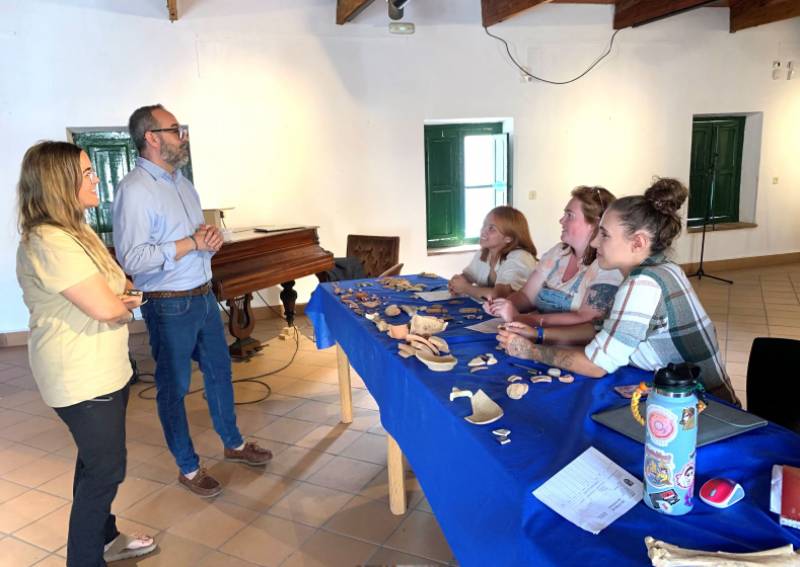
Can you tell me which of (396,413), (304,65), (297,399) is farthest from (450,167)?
(396,413)

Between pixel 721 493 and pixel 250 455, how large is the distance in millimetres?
2267

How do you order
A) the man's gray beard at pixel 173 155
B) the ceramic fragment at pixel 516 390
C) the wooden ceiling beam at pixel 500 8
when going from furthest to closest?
the wooden ceiling beam at pixel 500 8 → the man's gray beard at pixel 173 155 → the ceramic fragment at pixel 516 390

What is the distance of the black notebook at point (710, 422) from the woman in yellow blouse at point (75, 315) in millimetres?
1418

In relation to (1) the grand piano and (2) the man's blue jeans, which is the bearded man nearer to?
(2) the man's blue jeans

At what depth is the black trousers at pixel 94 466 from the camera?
1.70 metres

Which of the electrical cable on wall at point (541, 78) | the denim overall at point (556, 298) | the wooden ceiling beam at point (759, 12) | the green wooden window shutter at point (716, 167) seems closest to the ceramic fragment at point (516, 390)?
the denim overall at point (556, 298)

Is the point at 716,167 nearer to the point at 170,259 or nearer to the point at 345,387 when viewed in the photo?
the point at 345,387

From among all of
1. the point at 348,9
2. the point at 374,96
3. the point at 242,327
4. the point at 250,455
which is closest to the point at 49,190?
the point at 250,455

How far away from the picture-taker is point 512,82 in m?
6.08

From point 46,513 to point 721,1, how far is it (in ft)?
26.0

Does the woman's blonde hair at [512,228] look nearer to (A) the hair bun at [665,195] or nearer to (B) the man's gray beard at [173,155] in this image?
(A) the hair bun at [665,195]

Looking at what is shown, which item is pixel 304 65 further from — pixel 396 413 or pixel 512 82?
pixel 396 413

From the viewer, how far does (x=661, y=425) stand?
36.5 inches

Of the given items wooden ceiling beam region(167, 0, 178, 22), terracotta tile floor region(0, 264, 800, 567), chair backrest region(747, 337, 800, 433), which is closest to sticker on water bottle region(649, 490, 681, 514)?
chair backrest region(747, 337, 800, 433)
